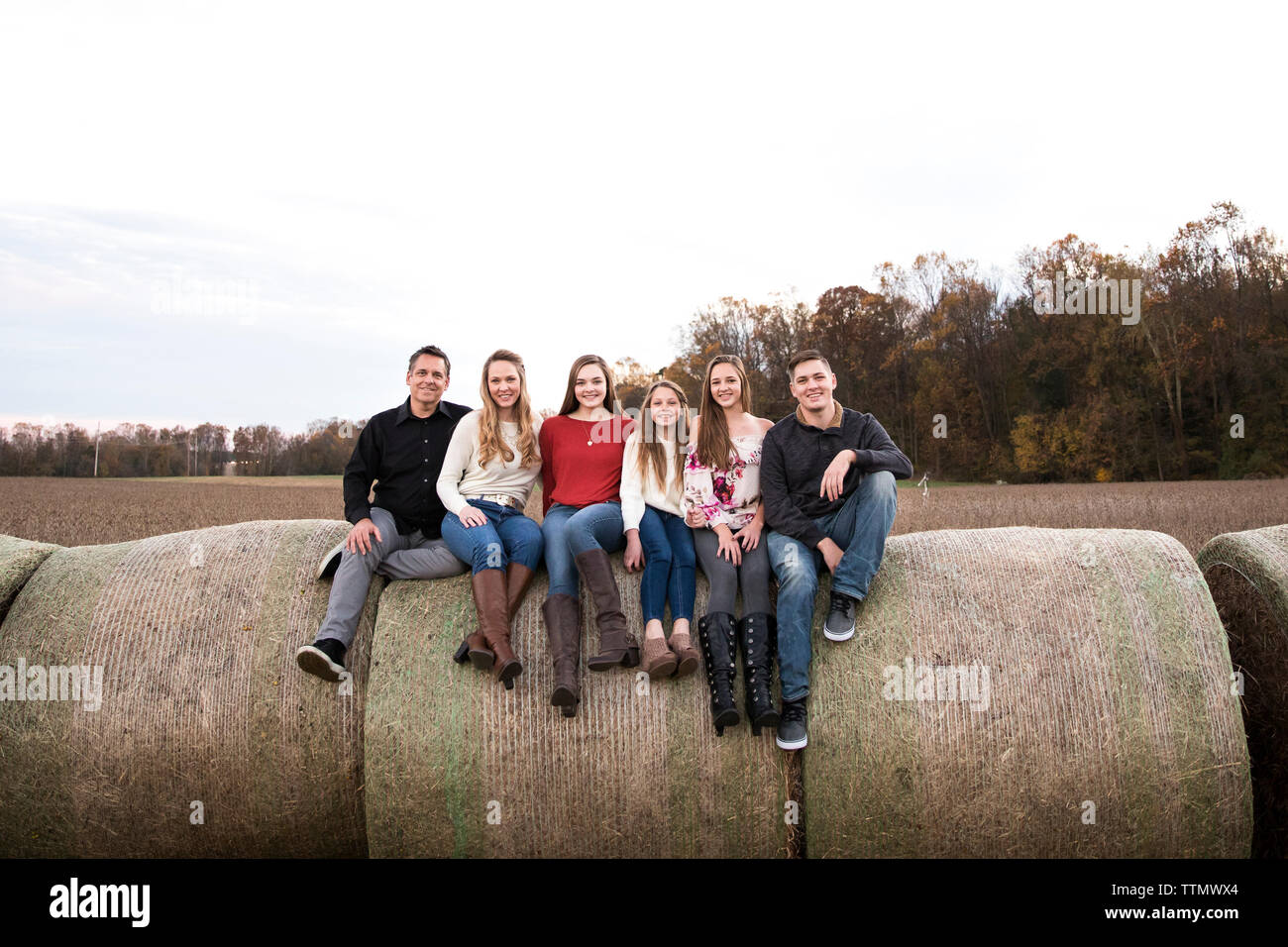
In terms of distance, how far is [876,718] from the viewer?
354 cm

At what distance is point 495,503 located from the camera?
440 cm

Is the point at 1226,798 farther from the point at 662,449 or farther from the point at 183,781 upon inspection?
the point at 183,781

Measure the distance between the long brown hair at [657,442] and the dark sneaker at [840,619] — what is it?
1110 mm

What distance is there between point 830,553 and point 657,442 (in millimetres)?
1131

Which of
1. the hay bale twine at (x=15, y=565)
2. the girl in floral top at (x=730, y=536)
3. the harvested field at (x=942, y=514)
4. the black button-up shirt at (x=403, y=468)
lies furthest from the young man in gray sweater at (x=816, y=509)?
the harvested field at (x=942, y=514)

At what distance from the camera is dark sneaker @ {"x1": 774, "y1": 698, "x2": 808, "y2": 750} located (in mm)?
3486

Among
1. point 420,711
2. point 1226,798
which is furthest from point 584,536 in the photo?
point 1226,798

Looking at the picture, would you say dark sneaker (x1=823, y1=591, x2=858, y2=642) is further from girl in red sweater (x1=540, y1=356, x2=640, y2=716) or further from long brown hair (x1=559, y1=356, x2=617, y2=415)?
long brown hair (x1=559, y1=356, x2=617, y2=415)

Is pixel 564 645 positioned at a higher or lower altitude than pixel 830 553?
lower

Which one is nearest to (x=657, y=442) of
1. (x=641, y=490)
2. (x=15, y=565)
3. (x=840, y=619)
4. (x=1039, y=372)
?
(x=641, y=490)

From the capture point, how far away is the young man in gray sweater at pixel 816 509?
3.67m

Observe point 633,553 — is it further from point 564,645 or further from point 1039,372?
point 1039,372

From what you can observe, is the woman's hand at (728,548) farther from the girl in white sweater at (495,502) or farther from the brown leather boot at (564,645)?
the girl in white sweater at (495,502)

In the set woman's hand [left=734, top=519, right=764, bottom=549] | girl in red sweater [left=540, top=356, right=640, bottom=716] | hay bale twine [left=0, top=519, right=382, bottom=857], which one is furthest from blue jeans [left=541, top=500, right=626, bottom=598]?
hay bale twine [left=0, top=519, right=382, bottom=857]
